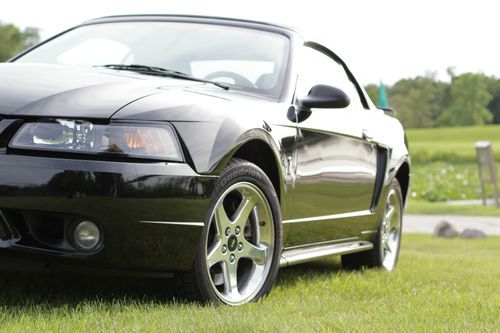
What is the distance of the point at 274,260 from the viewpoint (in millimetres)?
4855

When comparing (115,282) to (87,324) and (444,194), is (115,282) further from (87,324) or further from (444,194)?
(444,194)

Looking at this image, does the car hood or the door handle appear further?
the door handle

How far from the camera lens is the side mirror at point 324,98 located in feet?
17.2

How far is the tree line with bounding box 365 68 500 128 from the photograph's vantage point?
85875 millimetres

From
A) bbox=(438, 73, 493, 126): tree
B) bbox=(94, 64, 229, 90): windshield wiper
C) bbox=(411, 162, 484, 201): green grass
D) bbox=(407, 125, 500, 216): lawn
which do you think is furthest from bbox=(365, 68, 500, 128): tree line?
bbox=(94, 64, 229, 90): windshield wiper

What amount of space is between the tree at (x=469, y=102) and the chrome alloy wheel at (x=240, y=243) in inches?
3387

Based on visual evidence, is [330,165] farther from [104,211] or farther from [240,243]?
[104,211]

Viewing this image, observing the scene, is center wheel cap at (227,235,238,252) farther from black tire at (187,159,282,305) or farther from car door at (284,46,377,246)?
car door at (284,46,377,246)

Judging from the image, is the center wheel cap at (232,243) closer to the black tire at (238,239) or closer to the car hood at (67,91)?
the black tire at (238,239)

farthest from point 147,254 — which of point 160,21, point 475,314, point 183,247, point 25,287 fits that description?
point 160,21

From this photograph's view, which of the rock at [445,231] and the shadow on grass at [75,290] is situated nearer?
the shadow on grass at [75,290]

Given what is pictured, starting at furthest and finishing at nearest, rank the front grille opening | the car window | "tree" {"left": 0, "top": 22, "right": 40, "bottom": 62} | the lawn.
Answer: "tree" {"left": 0, "top": 22, "right": 40, "bottom": 62} → the lawn → the car window → the front grille opening

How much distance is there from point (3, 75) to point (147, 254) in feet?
3.58

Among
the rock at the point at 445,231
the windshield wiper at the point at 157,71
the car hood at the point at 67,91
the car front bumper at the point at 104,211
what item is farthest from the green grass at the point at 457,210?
the car front bumper at the point at 104,211
